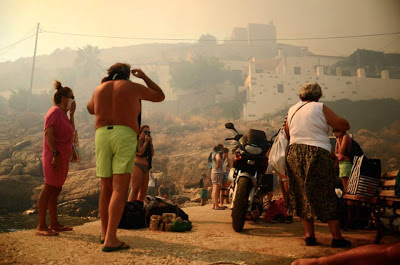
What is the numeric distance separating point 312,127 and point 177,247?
6.49 ft

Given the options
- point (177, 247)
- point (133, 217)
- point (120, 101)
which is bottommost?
point (177, 247)

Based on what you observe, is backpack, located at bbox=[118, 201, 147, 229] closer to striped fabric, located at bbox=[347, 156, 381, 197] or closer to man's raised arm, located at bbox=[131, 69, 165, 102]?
man's raised arm, located at bbox=[131, 69, 165, 102]

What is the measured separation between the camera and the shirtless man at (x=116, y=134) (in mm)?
3051

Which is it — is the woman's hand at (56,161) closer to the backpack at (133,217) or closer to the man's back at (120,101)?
the man's back at (120,101)

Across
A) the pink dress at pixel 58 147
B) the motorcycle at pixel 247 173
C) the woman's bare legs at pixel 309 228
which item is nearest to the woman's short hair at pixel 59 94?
the pink dress at pixel 58 147

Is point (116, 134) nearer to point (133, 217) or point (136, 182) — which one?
point (133, 217)

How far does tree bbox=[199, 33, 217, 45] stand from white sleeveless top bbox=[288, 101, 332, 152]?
98.8 meters

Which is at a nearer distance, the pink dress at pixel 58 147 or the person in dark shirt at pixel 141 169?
the pink dress at pixel 58 147

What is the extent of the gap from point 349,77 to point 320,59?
10.6 m

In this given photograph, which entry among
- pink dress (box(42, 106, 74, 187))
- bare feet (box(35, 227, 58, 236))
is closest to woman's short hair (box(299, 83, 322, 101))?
pink dress (box(42, 106, 74, 187))

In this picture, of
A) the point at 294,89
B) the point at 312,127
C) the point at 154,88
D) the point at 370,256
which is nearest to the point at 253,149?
the point at 312,127

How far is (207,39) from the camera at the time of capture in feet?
325

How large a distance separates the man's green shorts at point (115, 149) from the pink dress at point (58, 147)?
3.34 ft

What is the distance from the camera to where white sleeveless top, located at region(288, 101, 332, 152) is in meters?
3.20
